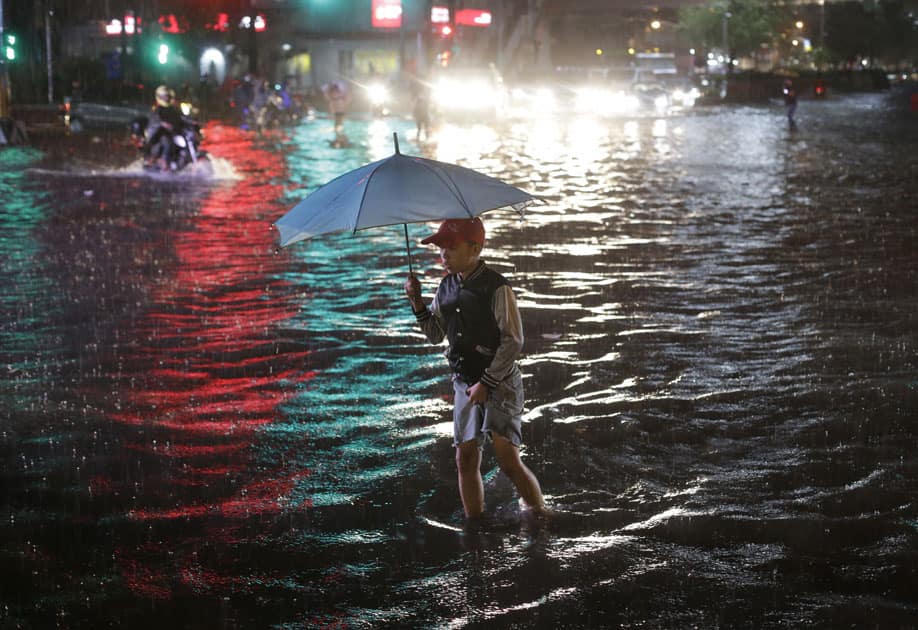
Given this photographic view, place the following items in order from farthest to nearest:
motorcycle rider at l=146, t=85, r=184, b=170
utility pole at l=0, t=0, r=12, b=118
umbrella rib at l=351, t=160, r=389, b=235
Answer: utility pole at l=0, t=0, r=12, b=118 < motorcycle rider at l=146, t=85, r=184, b=170 < umbrella rib at l=351, t=160, r=389, b=235

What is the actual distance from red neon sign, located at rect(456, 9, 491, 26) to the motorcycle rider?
62040 millimetres

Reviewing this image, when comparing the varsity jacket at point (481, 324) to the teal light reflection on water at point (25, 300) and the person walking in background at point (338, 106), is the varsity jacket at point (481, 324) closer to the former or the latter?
the teal light reflection on water at point (25, 300)

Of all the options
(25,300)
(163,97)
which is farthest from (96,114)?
(25,300)

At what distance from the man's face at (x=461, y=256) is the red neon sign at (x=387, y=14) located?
232ft

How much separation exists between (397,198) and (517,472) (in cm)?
147

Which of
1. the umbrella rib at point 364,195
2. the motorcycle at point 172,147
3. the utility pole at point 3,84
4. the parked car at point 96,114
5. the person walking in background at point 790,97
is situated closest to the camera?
the umbrella rib at point 364,195

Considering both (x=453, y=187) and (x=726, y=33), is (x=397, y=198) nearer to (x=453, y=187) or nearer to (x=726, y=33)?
(x=453, y=187)

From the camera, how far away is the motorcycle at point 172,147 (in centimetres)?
2334

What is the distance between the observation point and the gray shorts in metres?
5.51

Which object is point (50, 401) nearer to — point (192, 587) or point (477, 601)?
point (192, 587)

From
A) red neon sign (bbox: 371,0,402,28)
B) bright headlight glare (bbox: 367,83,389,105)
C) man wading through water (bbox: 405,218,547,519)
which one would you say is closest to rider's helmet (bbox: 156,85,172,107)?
man wading through water (bbox: 405,218,547,519)

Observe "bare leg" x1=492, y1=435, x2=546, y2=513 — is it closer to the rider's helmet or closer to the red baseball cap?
the red baseball cap

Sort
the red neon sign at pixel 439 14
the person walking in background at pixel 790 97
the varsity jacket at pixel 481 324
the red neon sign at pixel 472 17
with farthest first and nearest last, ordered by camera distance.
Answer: the red neon sign at pixel 472 17 < the red neon sign at pixel 439 14 < the person walking in background at pixel 790 97 < the varsity jacket at pixel 481 324

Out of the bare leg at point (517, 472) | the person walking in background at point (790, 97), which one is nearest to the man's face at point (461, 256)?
the bare leg at point (517, 472)
